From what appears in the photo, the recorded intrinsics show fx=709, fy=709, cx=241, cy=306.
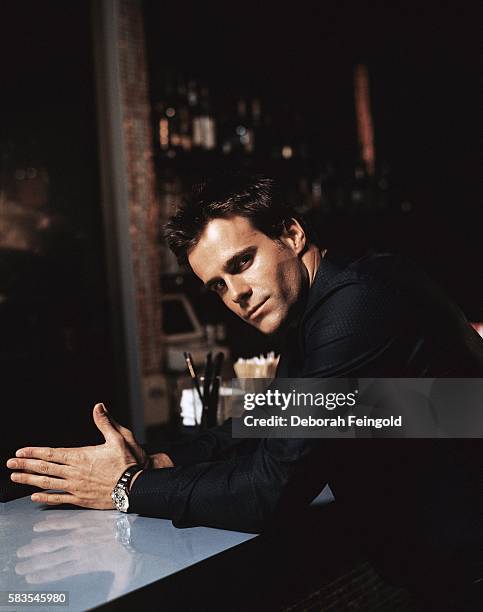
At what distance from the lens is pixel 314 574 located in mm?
1426

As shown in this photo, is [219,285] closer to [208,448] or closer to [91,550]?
[208,448]

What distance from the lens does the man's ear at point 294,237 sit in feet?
5.33

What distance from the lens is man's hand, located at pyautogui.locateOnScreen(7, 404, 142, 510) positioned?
1.41 metres

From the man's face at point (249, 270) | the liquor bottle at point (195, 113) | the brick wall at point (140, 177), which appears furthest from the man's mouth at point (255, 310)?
the liquor bottle at point (195, 113)

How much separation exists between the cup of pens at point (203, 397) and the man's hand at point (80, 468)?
0.56 m

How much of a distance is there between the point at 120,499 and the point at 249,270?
0.55 m

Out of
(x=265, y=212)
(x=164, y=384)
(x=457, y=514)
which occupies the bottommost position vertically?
(x=164, y=384)

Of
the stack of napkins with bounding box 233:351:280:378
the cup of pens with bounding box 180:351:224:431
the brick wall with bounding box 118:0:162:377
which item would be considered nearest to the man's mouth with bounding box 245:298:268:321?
the cup of pens with bounding box 180:351:224:431

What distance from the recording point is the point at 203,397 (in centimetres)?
201

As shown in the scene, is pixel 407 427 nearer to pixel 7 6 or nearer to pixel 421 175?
pixel 7 6

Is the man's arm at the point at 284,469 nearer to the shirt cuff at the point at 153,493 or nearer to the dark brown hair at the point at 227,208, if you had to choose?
the shirt cuff at the point at 153,493

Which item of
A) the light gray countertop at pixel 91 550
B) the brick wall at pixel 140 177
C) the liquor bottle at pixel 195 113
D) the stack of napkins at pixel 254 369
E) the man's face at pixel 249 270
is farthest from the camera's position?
the liquor bottle at pixel 195 113

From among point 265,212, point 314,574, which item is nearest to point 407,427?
point 314,574

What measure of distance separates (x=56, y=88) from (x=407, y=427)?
333 cm
